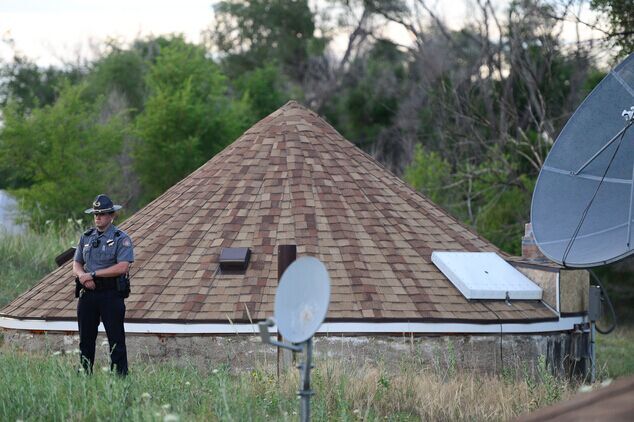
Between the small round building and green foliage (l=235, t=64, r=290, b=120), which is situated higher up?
green foliage (l=235, t=64, r=290, b=120)

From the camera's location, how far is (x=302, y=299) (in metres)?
7.96

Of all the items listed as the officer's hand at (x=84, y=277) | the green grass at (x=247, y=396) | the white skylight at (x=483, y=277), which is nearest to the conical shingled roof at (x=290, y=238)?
Result: the white skylight at (x=483, y=277)

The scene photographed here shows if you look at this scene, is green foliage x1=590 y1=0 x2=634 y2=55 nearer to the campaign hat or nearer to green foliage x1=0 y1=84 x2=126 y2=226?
green foliage x1=0 y1=84 x2=126 y2=226

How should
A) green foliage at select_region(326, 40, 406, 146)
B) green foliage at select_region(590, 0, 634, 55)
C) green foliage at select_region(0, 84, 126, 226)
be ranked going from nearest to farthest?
green foliage at select_region(590, 0, 634, 55)
green foliage at select_region(0, 84, 126, 226)
green foliage at select_region(326, 40, 406, 146)

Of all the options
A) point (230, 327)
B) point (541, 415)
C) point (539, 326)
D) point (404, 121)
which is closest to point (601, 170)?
point (539, 326)

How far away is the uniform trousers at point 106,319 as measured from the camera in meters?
10.6

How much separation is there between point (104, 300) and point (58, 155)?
21947mm

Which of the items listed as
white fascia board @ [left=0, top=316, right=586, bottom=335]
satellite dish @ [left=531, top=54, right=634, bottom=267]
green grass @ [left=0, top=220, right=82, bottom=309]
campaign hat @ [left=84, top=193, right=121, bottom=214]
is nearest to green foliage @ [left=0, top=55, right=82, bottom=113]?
green grass @ [left=0, top=220, right=82, bottom=309]

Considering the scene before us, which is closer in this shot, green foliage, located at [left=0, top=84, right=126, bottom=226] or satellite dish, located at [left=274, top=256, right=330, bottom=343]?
satellite dish, located at [left=274, top=256, right=330, bottom=343]

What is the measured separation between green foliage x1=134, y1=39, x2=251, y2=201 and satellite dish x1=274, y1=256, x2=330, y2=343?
2892cm

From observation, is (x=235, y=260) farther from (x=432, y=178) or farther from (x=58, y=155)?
(x=432, y=178)

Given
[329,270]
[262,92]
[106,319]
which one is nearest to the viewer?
[106,319]

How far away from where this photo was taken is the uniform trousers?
1059 cm

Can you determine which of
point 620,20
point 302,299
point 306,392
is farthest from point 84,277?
Answer: point 620,20
